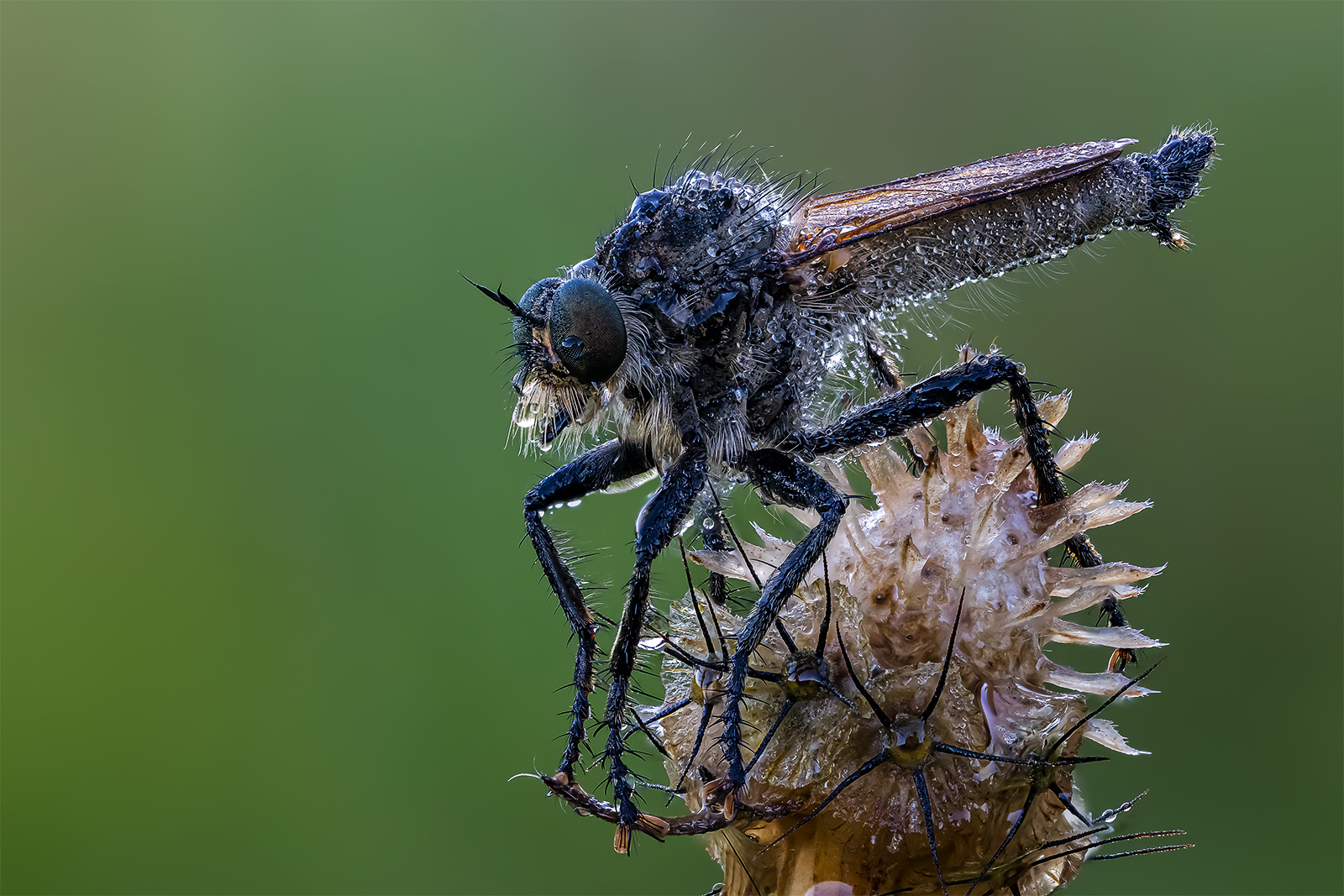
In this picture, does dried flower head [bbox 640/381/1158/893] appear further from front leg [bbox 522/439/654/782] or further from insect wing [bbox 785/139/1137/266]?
insect wing [bbox 785/139/1137/266]

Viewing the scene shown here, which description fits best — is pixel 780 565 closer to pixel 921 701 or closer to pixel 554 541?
pixel 921 701

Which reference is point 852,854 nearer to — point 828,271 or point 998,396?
point 998,396

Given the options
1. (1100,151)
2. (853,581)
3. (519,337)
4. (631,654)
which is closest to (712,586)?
(631,654)

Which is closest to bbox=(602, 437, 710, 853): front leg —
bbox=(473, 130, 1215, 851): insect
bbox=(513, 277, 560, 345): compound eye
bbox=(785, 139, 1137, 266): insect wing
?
bbox=(473, 130, 1215, 851): insect

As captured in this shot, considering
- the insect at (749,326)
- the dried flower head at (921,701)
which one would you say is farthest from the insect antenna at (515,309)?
the dried flower head at (921,701)

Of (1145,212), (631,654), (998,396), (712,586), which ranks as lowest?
(631,654)

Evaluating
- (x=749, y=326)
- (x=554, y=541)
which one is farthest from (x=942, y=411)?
(x=554, y=541)

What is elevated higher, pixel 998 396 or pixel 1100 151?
pixel 1100 151

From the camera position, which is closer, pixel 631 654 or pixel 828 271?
pixel 631 654
